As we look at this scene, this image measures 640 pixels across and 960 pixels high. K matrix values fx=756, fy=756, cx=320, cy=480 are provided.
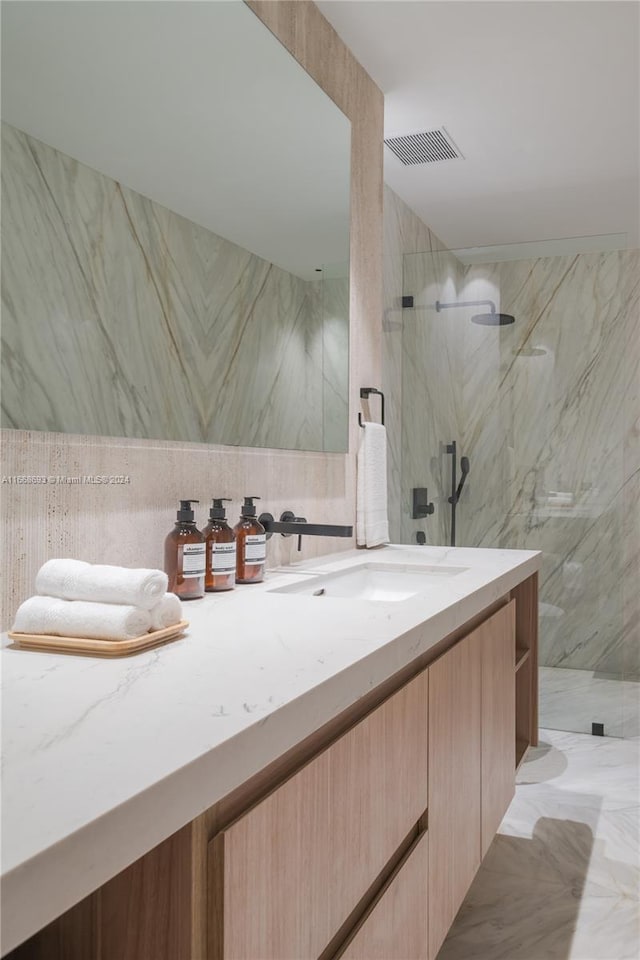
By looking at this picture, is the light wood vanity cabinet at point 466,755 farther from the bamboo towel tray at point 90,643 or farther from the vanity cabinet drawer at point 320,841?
the bamboo towel tray at point 90,643

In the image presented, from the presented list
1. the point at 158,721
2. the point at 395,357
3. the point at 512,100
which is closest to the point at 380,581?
the point at 158,721

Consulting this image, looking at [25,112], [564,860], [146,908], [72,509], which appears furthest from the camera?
[564,860]

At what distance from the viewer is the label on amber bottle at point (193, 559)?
1347mm

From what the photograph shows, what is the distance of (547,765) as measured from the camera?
295cm

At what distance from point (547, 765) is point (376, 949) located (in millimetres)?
2048

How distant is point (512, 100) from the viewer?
257 cm

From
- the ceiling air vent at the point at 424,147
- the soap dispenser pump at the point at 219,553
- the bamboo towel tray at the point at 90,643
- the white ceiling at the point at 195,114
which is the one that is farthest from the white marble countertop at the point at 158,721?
the ceiling air vent at the point at 424,147

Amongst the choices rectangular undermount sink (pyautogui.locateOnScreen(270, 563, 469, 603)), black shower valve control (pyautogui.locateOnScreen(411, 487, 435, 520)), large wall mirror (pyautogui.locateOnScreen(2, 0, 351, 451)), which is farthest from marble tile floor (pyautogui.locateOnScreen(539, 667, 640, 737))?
large wall mirror (pyautogui.locateOnScreen(2, 0, 351, 451))

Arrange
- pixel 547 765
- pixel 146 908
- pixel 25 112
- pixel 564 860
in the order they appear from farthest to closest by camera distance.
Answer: pixel 547 765 < pixel 564 860 < pixel 25 112 < pixel 146 908

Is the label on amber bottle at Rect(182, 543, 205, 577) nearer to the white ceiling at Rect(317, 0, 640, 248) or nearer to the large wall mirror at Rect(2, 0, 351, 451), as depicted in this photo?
the large wall mirror at Rect(2, 0, 351, 451)

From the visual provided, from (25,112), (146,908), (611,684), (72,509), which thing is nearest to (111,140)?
(25,112)

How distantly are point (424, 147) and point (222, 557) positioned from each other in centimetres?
214

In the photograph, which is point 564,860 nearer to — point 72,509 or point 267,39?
point 72,509

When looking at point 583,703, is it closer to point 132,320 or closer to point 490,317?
point 490,317
